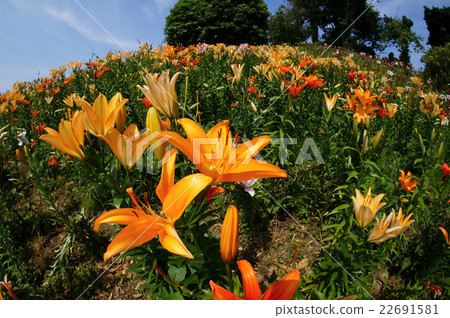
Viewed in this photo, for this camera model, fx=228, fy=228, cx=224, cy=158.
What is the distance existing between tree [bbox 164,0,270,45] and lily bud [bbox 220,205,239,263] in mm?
6996

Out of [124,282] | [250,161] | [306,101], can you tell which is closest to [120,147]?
[250,161]

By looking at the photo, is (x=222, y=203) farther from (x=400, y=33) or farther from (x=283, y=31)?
(x=283, y=31)

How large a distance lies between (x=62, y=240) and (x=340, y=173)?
2.57m

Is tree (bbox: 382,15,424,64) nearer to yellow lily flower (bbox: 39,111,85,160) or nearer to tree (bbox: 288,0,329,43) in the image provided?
tree (bbox: 288,0,329,43)

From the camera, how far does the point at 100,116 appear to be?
0.83m

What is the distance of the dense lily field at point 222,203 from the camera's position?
2.31 ft

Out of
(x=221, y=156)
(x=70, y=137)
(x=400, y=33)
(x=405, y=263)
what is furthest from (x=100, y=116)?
(x=400, y=33)

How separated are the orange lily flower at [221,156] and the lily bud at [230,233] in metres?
0.10

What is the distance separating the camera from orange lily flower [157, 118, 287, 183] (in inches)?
26.0

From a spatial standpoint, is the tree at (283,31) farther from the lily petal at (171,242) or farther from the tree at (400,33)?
the lily petal at (171,242)

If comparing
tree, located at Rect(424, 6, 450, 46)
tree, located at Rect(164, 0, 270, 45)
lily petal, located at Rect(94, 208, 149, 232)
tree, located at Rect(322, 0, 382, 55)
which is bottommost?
lily petal, located at Rect(94, 208, 149, 232)

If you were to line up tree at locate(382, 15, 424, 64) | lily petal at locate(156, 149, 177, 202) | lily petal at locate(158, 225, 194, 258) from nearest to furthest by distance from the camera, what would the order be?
lily petal at locate(158, 225, 194, 258), lily petal at locate(156, 149, 177, 202), tree at locate(382, 15, 424, 64)

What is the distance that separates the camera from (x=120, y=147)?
2.64 feet

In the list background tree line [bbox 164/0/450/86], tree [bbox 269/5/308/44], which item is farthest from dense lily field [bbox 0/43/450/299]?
tree [bbox 269/5/308/44]
